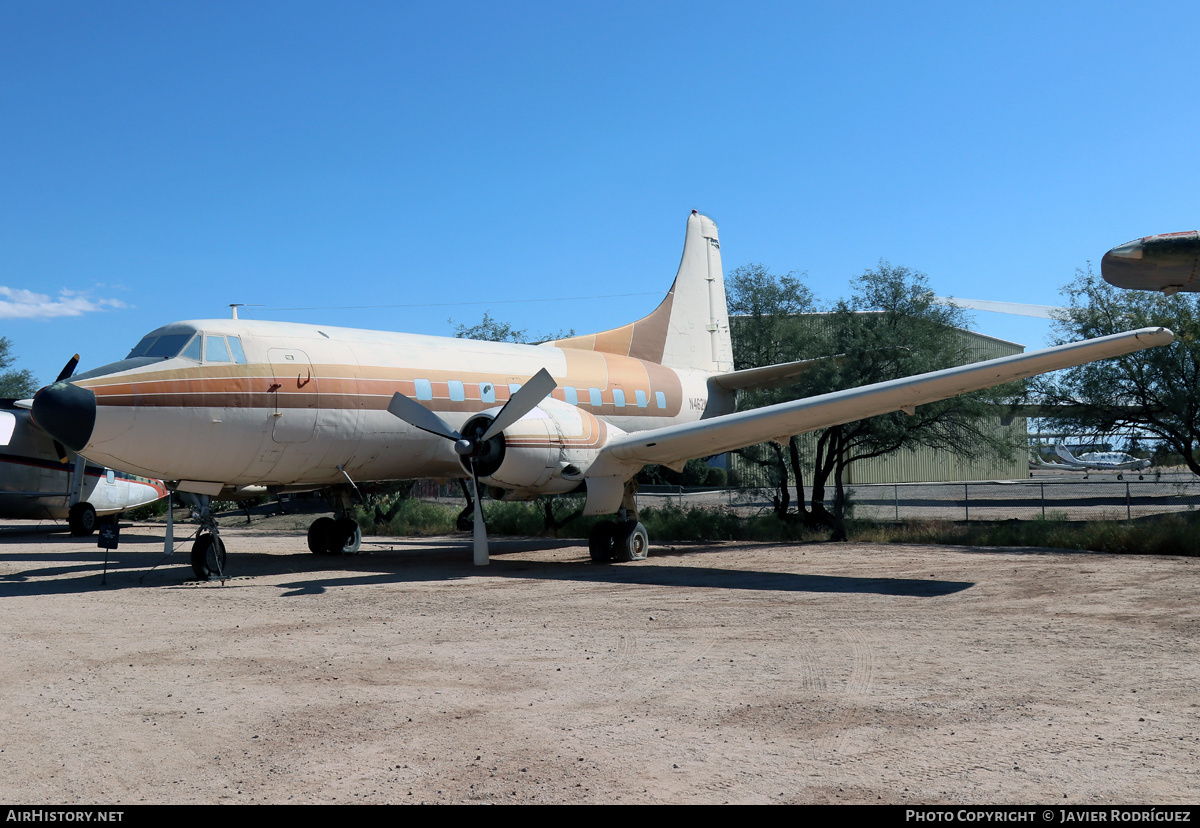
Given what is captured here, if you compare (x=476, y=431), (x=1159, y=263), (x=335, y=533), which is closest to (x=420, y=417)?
(x=476, y=431)

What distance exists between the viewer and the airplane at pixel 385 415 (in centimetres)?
1218

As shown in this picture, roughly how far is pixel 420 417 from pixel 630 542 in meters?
4.38

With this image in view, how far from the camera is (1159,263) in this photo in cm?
489

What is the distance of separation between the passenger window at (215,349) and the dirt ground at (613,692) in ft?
10.8

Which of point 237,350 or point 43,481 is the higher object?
point 237,350

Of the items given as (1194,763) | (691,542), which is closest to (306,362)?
(691,542)

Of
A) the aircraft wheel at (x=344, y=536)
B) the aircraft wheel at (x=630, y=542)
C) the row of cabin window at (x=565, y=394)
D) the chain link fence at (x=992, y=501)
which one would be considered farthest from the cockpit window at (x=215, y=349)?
the chain link fence at (x=992, y=501)

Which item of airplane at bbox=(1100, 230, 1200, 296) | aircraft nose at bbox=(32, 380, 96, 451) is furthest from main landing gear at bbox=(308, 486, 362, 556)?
airplane at bbox=(1100, 230, 1200, 296)

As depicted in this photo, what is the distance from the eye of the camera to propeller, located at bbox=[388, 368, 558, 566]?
551 inches

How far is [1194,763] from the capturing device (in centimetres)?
443

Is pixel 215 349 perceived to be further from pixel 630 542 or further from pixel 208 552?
pixel 630 542

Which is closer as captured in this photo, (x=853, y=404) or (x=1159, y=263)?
(x=1159, y=263)

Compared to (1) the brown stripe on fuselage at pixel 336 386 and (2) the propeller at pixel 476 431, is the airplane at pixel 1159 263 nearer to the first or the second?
(2) the propeller at pixel 476 431
